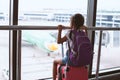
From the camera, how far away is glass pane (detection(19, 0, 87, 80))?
267cm

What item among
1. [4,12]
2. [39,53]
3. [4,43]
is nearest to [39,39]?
[39,53]

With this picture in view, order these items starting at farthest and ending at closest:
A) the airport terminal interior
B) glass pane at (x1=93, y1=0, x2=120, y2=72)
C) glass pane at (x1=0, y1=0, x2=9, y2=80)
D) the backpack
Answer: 1. glass pane at (x1=93, y1=0, x2=120, y2=72)
2. glass pane at (x1=0, y1=0, x2=9, y2=80)
3. the airport terminal interior
4. the backpack

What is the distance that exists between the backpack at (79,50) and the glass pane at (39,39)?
64cm

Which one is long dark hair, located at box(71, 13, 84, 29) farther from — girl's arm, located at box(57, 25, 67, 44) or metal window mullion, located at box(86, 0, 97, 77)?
metal window mullion, located at box(86, 0, 97, 77)

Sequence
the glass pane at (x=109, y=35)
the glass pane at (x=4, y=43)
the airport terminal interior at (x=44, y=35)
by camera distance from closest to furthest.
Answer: the airport terminal interior at (x=44, y=35) < the glass pane at (x=4, y=43) < the glass pane at (x=109, y=35)

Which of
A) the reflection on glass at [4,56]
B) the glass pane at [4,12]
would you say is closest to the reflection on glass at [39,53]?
the reflection on glass at [4,56]

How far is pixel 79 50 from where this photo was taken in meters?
1.94

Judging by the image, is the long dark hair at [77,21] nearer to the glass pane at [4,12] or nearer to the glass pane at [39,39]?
the glass pane at [39,39]

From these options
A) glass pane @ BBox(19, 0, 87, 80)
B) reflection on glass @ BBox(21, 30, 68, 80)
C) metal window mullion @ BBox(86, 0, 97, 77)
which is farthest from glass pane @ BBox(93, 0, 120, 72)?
reflection on glass @ BBox(21, 30, 68, 80)

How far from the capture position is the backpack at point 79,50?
6.39 ft

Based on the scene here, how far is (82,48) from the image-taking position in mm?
1946

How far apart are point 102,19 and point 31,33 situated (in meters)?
1.31

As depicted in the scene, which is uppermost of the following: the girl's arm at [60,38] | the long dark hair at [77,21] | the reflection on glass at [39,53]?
the long dark hair at [77,21]

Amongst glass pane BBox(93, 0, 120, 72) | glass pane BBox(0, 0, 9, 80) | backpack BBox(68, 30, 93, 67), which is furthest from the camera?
glass pane BBox(93, 0, 120, 72)
